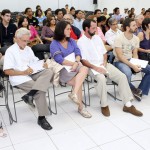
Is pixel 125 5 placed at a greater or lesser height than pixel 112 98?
greater

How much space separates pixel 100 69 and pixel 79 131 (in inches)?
33.3

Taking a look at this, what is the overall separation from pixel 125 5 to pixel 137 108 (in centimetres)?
918

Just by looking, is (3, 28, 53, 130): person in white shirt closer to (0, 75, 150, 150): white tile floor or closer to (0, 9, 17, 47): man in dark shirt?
(0, 75, 150, 150): white tile floor

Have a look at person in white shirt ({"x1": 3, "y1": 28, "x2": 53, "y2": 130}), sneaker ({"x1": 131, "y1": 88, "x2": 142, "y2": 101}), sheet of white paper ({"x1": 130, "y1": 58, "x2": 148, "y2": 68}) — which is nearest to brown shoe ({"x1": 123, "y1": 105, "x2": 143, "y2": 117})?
Answer: sneaker ({"x1": 131, "y1": 88, "x2": 142, "y2": 101})

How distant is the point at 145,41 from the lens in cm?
356

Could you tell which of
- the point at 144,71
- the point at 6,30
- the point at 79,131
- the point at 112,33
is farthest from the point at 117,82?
the point at 6,30

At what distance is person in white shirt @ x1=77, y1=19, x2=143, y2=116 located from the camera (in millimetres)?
2750

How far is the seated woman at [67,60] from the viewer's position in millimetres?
2682

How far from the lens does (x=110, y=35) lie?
402cm

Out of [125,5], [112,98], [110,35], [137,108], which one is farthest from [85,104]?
[125,5]

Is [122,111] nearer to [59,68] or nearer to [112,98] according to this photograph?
[112,98]

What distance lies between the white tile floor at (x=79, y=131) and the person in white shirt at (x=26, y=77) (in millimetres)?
166

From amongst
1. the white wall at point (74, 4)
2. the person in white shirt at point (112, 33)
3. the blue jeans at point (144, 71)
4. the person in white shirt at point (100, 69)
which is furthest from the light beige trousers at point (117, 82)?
the white wall at point (74, 4)

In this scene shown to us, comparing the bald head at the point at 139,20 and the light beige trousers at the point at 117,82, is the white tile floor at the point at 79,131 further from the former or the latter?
the bald head at the point at 139,20
